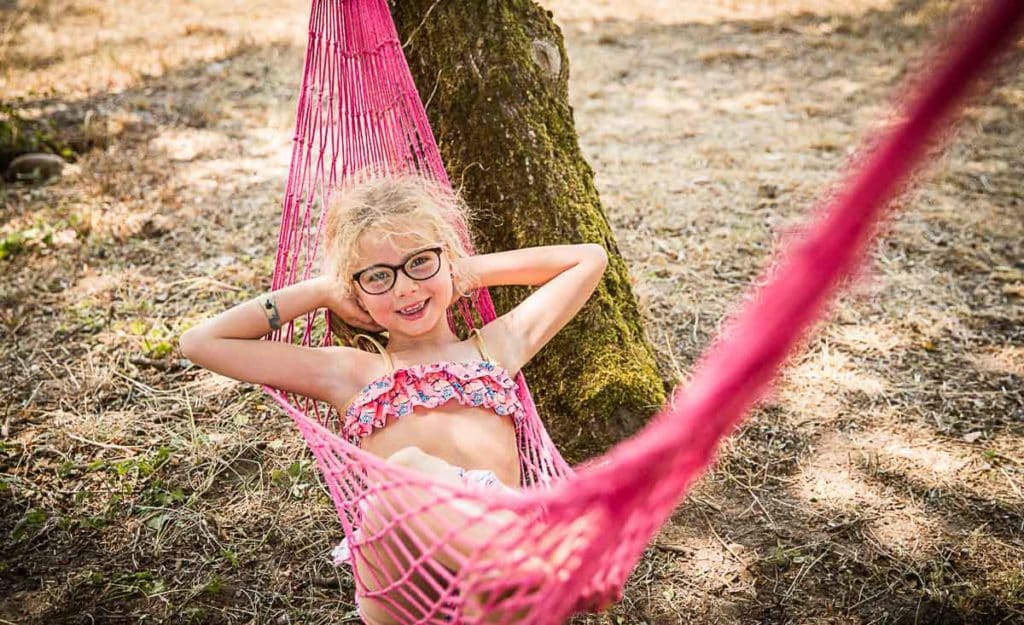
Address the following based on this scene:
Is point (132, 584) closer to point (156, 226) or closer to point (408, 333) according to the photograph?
point (408, 333)

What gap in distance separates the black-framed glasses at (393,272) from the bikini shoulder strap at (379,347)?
0.47 ft

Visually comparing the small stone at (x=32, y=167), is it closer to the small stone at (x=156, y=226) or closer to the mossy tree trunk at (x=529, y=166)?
the small stone at (x=156, y=226)

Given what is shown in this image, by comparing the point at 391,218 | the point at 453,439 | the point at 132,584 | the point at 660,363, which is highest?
the point at 391,218

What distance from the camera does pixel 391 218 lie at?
1.48 metres

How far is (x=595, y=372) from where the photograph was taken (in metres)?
1.79

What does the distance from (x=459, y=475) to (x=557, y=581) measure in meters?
0.38

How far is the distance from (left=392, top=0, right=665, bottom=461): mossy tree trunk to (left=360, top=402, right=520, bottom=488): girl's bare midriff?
1.16 ft

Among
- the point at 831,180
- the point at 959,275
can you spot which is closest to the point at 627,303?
the point at 959,275

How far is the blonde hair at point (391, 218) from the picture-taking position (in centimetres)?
148

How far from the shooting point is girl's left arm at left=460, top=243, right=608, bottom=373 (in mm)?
1564

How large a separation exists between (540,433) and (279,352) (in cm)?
49

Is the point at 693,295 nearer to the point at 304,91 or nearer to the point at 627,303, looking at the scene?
the point at 627,303

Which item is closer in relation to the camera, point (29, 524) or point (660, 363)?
point (29, 524)

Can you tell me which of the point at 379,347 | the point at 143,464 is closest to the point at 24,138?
the point at 143,464
